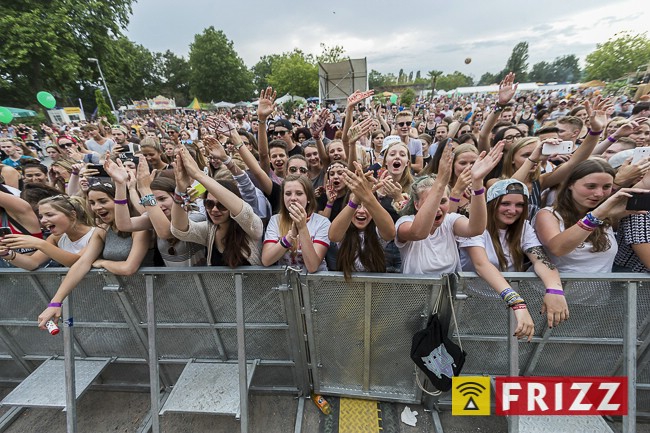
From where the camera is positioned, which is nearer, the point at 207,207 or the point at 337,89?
the point at 207,207

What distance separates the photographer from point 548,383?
229 cm

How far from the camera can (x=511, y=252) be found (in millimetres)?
2316

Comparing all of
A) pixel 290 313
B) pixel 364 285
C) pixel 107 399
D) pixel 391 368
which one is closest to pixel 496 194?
pixel 364 285

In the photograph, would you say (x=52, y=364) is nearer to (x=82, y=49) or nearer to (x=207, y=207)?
(x=207, y=207)

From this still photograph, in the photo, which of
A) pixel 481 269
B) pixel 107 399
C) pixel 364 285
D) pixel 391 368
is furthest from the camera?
pixel 107 399

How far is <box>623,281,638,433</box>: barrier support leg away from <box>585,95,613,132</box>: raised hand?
2100mm

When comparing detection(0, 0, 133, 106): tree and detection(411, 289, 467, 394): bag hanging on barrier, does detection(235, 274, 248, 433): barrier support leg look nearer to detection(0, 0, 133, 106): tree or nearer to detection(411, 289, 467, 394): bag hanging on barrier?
detection(411, 289, 467, 394): bag hanging on barrier

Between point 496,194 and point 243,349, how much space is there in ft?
7.80

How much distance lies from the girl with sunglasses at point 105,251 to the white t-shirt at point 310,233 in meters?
1.06

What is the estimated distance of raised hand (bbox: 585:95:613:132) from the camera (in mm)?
3154

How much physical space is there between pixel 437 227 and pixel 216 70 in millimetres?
59991

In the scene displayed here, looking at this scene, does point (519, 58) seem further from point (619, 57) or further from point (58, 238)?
point (58, 238)

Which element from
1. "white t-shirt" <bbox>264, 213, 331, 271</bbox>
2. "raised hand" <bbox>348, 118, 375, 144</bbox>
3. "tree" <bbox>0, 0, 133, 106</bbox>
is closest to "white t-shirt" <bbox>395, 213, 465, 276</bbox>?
"white t-shirt" <bbox>264, 213, 331, 271</bbox>

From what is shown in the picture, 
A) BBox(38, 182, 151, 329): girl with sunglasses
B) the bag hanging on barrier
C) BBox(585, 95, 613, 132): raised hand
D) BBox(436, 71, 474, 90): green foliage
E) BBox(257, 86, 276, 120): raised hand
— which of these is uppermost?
BBox(436, 71, 474, 90): green foliage
